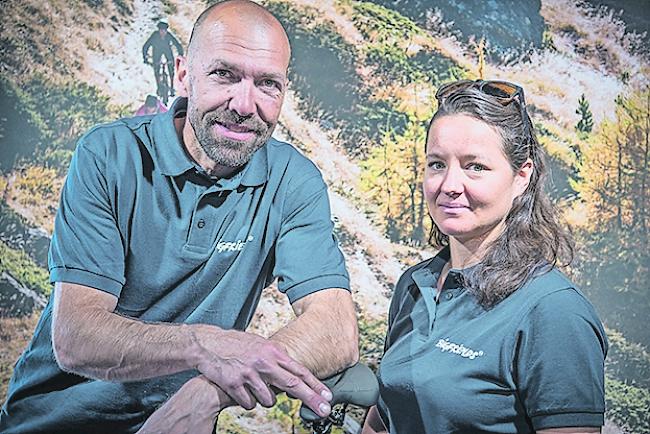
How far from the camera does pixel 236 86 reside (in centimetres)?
156

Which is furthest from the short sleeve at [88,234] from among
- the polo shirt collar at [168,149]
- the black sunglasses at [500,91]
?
the black sunglasses at [500,91]

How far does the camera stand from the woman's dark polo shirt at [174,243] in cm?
156

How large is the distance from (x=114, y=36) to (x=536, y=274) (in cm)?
206

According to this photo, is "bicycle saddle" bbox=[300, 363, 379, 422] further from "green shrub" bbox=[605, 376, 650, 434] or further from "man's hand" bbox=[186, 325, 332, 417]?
"green shrub" bbox=[605, 376, 650, 434]

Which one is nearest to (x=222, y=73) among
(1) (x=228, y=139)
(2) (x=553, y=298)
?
(1) (x=228, y=139)

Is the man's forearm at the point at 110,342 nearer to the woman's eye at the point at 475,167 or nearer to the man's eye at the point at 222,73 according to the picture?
the man's eye at the point at 222,73

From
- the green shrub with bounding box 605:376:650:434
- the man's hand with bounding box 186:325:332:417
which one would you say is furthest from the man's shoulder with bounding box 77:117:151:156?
the green shrub with bounding box 605:376:650:434

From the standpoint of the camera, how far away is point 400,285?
1760 millimetres

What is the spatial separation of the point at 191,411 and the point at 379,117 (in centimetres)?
187

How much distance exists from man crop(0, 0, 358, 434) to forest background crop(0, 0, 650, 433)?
4.08ft

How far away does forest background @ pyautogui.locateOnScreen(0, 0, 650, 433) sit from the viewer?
2.90m

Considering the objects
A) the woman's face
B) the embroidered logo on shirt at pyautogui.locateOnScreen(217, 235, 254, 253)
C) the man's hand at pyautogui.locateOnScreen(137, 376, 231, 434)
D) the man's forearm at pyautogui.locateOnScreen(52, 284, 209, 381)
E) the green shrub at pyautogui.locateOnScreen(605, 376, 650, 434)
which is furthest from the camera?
the green shrub at pyautogui.locateOnScreen(605, 376, 650, 434)

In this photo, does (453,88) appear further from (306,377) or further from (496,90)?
(306,377)

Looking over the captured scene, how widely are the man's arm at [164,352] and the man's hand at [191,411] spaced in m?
0.02
